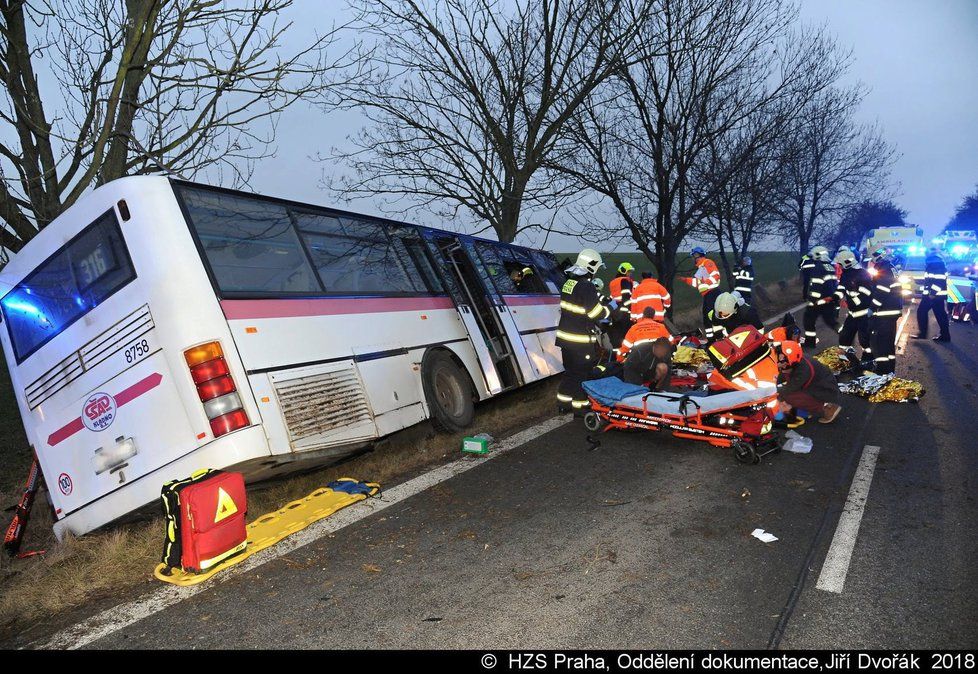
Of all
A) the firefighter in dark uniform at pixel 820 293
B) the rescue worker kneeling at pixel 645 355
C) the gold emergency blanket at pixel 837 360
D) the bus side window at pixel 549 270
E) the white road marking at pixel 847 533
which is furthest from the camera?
the firefighter in dark uniform at pixel 820 293

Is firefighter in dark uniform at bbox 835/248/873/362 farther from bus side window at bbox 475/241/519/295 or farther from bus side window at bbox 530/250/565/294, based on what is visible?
bus side window at bbox 475/241/519/295

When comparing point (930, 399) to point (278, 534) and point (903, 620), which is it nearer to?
point (903, 620)

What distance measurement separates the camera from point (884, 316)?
29.6 ft

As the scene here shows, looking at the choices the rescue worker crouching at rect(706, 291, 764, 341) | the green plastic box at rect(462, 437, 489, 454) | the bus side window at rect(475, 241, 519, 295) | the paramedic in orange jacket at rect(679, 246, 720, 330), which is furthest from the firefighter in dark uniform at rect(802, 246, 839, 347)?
the green plastic box at rect(462, 437, 489, 454)

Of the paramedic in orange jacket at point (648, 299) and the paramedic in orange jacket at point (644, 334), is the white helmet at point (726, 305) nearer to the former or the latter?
the paramedic in orange jacket at point (644, 334)

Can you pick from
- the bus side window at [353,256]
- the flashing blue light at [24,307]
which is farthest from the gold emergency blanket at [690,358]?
the flashing blue light at [24,307]

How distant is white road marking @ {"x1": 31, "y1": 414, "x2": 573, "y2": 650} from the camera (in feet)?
9.52

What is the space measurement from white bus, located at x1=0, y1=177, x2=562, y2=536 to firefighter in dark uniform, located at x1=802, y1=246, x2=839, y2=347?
9473 millimetres

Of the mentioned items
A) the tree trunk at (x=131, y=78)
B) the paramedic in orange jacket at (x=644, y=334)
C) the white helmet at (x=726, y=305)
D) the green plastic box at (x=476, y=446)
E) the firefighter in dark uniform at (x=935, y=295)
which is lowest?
the firefighter in dark uniform at (x=935, y=295)

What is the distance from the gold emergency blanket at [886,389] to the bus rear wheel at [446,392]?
16.7 feet

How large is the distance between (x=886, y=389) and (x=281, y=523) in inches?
290

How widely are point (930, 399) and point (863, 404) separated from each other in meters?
0.98

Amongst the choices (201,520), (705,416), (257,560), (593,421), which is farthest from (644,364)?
(201,520)

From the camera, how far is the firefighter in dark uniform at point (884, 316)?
8.98 m
